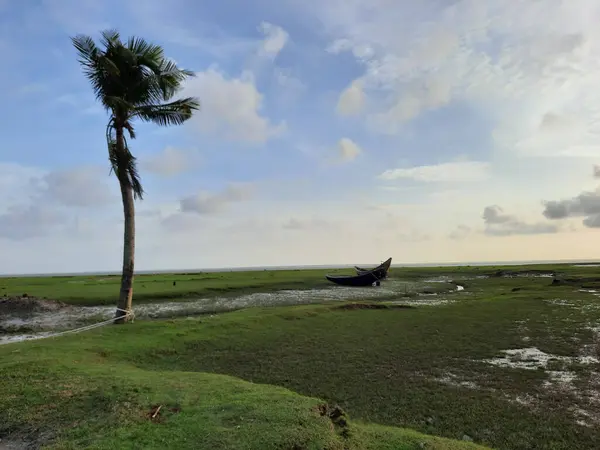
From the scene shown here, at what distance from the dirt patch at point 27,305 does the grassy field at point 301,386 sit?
1320cm

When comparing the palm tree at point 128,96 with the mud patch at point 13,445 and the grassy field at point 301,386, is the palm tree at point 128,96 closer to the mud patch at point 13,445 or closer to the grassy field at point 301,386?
the grassy field at point 301,386

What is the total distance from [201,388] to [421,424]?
4774 millimetres

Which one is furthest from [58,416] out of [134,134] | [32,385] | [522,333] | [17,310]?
[17,310]

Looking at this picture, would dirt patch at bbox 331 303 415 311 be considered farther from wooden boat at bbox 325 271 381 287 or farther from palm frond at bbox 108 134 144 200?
wooden boat at bbox 325 271 381 287

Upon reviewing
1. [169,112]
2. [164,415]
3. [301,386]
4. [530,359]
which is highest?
[169,112]

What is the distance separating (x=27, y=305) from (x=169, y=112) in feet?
58.3

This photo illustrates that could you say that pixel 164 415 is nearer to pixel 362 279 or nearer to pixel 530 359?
pixel 530 359

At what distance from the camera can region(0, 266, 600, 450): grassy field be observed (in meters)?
7.65

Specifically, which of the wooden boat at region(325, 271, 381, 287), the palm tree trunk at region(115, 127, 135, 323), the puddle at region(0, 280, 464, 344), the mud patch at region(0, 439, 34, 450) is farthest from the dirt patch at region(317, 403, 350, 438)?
the wooden boat at region(325, 271, 381, 287)

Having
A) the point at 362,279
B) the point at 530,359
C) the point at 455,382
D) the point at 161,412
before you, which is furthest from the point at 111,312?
the point at 362,279

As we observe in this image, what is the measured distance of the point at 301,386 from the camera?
11.7 meters

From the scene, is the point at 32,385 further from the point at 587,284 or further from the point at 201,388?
the point at 587,284

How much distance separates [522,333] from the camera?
1875 cm

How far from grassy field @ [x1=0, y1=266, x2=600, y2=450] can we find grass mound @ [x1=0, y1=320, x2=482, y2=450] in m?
0.03
